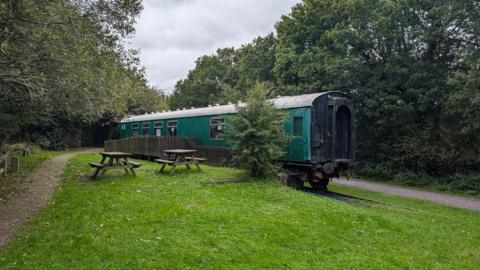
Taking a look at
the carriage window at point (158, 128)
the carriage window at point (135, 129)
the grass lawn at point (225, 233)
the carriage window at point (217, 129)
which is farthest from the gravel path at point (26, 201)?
the carriage window at point (135, 129)

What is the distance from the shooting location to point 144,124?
22078mm

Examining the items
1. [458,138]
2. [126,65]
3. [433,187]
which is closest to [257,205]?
[126,65]

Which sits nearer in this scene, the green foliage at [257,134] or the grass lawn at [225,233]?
the grass lawn at [225,233]

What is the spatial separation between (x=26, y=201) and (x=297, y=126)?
769 cm

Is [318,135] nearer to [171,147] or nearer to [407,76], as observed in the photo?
[407,76]

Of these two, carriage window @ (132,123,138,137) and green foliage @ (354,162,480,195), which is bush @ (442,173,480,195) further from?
carriage window @ (132,123,138,137)

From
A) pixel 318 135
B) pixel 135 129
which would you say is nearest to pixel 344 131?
pixel 318 135

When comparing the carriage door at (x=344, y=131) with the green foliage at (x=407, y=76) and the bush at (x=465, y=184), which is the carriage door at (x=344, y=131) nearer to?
the green foliage at (x=407, y=76)

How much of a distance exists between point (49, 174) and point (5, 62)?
6.74 meters

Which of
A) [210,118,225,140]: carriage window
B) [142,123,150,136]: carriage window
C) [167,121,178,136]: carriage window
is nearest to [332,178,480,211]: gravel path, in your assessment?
[210,118,225,140]: carriage window

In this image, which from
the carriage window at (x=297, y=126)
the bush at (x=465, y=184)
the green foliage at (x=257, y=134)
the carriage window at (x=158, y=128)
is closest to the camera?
the green foliage at (x=257, y=134)

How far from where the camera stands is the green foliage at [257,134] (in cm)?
983

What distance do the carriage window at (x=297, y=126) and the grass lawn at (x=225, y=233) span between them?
→ 10.1ft

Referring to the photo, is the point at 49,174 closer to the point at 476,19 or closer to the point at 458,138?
the point at 458,138
